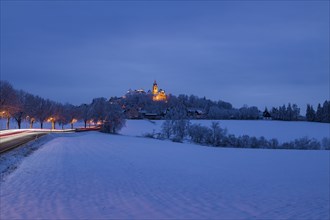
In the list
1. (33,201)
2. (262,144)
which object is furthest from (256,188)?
(262,144)

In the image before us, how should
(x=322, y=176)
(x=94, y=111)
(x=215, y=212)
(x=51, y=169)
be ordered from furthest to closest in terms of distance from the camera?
1. (x=94, y=111)
2. (x=322, y=176)
3. (x=51, y=169)
4. (x=215, y=212)

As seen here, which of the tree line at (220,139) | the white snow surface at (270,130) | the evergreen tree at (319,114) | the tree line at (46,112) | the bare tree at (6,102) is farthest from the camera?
the evergreen tree at (319,114)

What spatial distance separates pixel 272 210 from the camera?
14.6 metres

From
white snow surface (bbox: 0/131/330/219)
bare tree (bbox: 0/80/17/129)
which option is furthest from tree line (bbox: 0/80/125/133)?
white snow surface (bbox: 0/131/330/219)

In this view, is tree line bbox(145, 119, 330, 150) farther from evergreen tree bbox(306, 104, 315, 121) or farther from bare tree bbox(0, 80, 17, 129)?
evergreen tree bbox(306, 104, 315, 121)

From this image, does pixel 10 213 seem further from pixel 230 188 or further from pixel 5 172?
pixel 230 188

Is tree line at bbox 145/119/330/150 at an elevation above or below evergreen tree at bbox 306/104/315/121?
below

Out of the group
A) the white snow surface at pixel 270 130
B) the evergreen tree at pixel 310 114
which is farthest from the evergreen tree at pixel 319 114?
the white snow surface at pixel 270 130

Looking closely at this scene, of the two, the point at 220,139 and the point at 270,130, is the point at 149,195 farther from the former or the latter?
the point at 270,130

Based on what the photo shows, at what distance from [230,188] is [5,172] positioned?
14066mm

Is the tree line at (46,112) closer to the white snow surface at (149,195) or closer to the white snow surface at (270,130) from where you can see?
the white snow surface at (270,130)

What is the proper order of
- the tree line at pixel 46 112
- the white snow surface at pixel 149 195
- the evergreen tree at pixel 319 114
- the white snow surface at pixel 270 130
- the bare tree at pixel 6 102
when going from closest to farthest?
the white snow surface at pixel 149 195 < the bare tree at pixel 6 102 < the tree line at pixel 46 112 < the white snow surface at pixel 270 130 < the evergreen tree at pixel 319 114

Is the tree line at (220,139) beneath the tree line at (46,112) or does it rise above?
beneath

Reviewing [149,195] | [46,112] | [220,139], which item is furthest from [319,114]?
[149,195]
